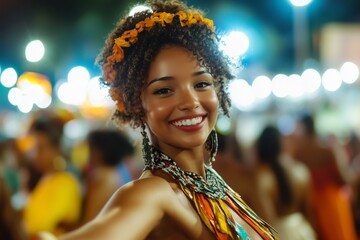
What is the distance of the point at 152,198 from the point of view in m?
2.00

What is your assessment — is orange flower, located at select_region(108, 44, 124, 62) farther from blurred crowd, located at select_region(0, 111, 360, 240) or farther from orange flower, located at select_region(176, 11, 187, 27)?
blurred crowd, located at select_region(0, 111, 360, 240)

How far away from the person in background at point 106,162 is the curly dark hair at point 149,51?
2.57m

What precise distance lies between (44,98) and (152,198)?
20208 mm

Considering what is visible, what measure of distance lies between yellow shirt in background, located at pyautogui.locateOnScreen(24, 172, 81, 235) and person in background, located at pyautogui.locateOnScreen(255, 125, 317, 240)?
2095 millimetres

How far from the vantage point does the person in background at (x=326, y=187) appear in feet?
26.1

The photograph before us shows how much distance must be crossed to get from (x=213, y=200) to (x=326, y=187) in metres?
6.06

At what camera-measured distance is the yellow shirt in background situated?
4750mm

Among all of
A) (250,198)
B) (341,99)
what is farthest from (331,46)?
(250,198)

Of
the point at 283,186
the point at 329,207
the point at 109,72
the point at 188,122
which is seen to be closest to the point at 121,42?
the point at 109,72

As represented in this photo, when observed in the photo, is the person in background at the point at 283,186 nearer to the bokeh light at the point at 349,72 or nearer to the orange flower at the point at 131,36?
the orange flower at the point at 131,36

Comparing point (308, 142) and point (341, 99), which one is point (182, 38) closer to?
point (308, 142)

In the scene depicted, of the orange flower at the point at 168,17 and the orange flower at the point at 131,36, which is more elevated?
the orange flower at the point at 168,17

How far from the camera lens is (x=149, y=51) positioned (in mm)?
2402

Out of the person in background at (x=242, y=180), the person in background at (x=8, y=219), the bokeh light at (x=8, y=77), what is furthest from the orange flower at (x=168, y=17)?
the bokeh light at (x=8, y=77)
